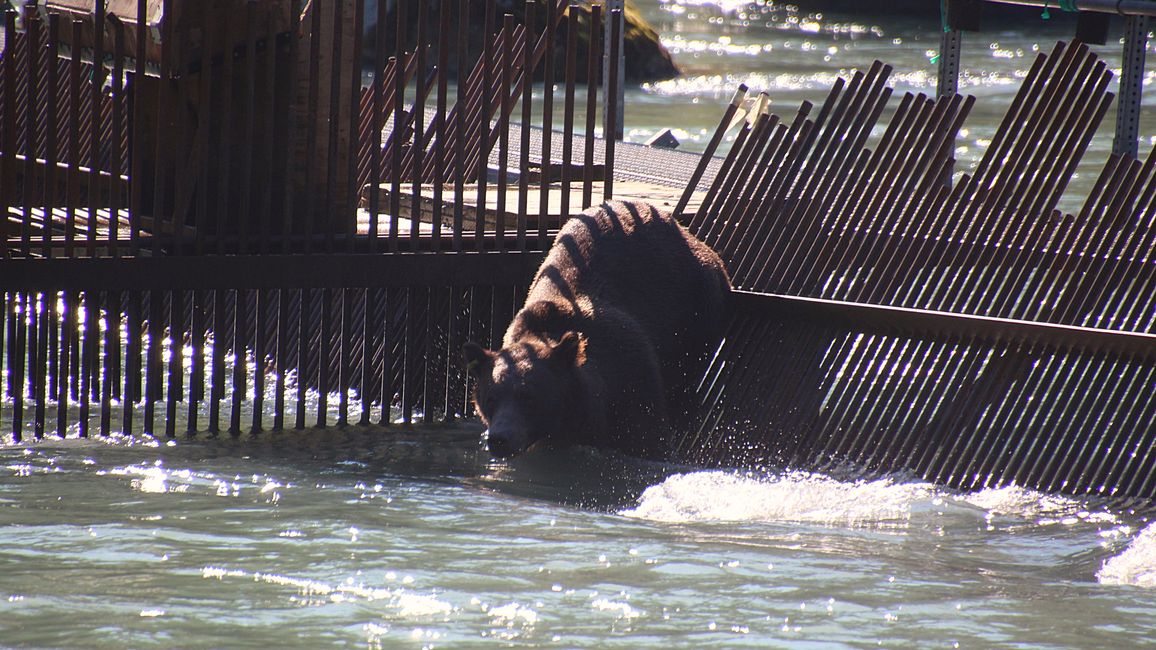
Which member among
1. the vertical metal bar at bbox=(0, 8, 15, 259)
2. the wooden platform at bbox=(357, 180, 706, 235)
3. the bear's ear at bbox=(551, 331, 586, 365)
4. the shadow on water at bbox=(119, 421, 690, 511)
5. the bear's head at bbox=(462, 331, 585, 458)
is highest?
the vertical metal bar at bbox=(0, 8, 15, 259)

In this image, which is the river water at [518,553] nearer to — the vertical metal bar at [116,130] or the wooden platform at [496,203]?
the vertical metal bar at [116,130]

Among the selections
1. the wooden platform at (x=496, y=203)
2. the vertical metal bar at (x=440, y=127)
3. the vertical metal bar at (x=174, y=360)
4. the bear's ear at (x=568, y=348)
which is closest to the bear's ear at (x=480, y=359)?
the bear's ear at (x=568, y=348)

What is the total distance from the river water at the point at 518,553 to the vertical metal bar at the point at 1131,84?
2310 millimetres

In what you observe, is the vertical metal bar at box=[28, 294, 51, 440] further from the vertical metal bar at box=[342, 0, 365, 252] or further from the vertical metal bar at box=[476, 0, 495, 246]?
the vertical metal bar at box=[476, 0, 495, 246]

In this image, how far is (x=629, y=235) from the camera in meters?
9.20

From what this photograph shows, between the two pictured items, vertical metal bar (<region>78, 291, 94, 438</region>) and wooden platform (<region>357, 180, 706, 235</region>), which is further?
wooden platform (<region>357, 180, 706, 235</region>)

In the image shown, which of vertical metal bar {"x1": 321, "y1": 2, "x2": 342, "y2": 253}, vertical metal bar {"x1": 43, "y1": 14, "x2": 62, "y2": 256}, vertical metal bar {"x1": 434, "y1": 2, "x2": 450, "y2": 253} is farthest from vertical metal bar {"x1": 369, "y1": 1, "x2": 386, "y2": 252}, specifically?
vertical metal bar {"x1": 43, "y1": 14, "x2": 62, "y2": 256}

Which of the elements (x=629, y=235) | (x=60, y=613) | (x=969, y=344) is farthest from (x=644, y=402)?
(x=60, y=613)

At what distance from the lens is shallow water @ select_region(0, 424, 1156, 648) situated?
5207mm

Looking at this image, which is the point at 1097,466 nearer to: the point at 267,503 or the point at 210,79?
the point at 267,503

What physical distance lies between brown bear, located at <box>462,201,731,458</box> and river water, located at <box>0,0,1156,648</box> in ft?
0.88

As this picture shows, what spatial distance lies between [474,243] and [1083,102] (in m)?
3.60

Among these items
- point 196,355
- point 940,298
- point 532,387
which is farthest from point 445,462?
point 940,298

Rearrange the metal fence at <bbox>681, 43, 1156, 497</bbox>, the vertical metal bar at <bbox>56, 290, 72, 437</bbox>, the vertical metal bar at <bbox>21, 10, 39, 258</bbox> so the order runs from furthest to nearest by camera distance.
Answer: the vertical metal bar at <bbox>56, 290, 72, 437</bbox> → the vertical metal bar at <bbox>21, 10, 39, 258</bbox> → the metal fence at <bbox>681, 43, 1156, 497</bbox>
